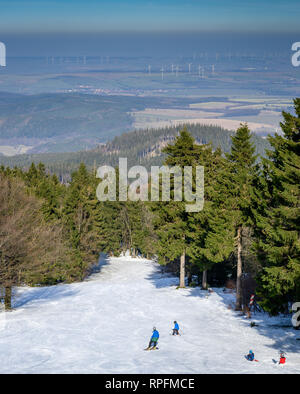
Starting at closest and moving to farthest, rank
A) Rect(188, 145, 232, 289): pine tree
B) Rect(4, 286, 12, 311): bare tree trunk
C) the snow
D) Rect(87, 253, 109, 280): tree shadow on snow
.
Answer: the snow, Rect(4, 286, 12, 311): bare tree trunk, Rect(188, 145, 232, 289): pine tree, Rect(87, 253, 109, 280): tree shadow on snow

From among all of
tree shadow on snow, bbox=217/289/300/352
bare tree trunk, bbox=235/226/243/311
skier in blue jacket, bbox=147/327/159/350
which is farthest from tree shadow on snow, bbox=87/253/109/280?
skier in blue jacket, bbox=147/327/159/350

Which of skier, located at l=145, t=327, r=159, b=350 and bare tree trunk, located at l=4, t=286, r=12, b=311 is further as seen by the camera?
bare tree trunk, located at l=4, t=286, r=12, b=311

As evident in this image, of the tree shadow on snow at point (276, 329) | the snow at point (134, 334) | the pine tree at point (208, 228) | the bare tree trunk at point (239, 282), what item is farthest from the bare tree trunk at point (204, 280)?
the tree shadow on snow at point (276, 329)

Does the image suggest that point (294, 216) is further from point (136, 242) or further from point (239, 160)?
point (136, 242)

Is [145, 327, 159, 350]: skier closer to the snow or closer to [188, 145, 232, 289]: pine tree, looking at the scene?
the snow

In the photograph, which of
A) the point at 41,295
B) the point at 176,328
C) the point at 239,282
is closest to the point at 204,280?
the point at 239,282

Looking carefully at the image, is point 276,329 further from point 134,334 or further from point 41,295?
point 41,295
